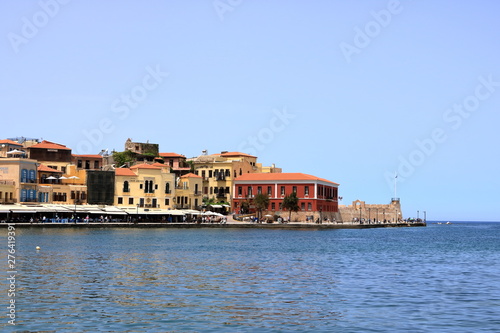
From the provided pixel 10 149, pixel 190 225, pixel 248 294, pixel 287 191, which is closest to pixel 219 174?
Result: pixel 287 191

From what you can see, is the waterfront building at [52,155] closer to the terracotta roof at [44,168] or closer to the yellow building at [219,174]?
the terracotta roof at [44,168]

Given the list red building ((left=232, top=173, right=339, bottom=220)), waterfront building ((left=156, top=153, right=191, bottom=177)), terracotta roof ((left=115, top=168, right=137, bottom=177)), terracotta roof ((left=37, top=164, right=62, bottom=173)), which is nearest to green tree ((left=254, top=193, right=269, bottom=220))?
red building ((left=232, top=173, right=339, bottom=220))

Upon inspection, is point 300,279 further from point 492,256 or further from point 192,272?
point 492,256

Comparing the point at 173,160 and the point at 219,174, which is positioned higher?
the point at 173,160

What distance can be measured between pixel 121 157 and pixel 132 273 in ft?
307

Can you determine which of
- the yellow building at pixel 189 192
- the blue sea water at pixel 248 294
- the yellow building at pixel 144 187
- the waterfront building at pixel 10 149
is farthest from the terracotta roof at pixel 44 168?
the blue sea water at pixel 248 294

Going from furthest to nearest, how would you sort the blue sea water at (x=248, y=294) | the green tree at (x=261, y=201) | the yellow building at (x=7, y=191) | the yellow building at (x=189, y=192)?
the yellow building at (x=189, y=192)
the green tree at (x=261, y=201)
the yellow building at (x=7, y=191)
the blue sea water at (x=248, y=294)

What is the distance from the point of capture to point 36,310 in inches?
983

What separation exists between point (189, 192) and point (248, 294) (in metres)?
91.2

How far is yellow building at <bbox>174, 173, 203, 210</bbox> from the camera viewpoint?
119250mm

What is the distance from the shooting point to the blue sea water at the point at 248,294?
23.2 m

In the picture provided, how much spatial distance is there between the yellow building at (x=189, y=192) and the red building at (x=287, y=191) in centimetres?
707

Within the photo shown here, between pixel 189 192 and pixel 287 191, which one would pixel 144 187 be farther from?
pixel 287 191

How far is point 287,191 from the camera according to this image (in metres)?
120
